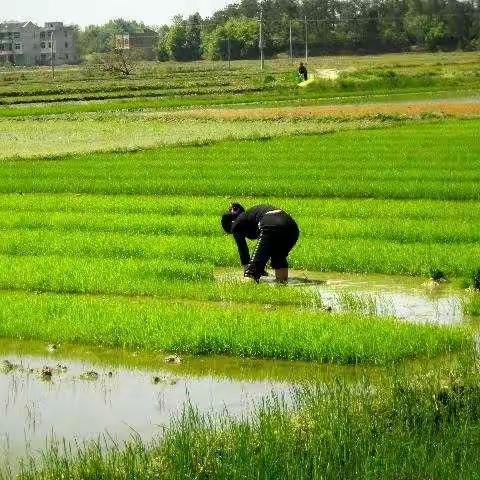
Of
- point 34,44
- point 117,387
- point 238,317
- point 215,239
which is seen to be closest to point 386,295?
point 238,317

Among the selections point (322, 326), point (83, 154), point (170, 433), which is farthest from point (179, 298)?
point (83, 154)

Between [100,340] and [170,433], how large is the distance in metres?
3.07

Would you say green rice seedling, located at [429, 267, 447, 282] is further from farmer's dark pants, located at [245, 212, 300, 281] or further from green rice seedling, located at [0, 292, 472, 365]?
green rice seedling, located at [0, 292, 472, 365]

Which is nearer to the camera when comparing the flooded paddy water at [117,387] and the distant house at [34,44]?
the flooded paddy water at [117,387]

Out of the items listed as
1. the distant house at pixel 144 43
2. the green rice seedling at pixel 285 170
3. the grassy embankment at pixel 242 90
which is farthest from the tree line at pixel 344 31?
the green rice seedling at pixel 285 170

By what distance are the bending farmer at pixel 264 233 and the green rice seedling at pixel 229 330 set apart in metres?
0.80

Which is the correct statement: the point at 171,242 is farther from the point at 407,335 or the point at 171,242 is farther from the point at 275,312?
the point at 407,335

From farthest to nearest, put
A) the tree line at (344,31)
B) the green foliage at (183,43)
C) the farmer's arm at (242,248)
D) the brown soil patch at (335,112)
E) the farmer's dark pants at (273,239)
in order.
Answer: the green foliage at (183,43) → the tree line at (344,31) → the brown soil patch at (335,112) → the farmer's arm at (242,248) → the farmer's dark pants at (273,239)

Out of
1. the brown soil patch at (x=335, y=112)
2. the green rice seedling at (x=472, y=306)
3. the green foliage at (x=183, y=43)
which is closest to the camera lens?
the green rice seedling at (x=472, y=306)

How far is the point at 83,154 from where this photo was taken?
25.7 meters

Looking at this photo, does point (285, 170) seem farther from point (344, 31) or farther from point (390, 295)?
point (344, 31)

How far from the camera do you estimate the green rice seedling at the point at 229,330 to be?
835cm

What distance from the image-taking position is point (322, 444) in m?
5.83

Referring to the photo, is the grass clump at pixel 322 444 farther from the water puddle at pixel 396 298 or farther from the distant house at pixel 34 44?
the distant house at pixel 34 44
